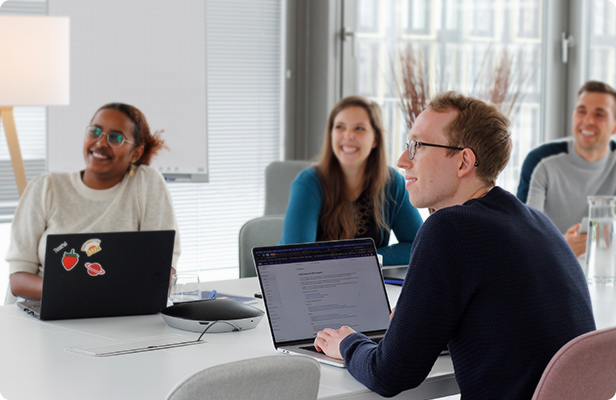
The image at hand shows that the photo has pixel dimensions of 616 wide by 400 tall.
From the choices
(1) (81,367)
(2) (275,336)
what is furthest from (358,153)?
(1) (81,367)

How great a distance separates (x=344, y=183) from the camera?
308 cm

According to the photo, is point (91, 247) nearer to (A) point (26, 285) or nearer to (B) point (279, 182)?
(A) point (26, 285)

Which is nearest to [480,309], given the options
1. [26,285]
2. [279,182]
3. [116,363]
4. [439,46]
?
[116,363]

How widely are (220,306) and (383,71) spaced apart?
3.19m

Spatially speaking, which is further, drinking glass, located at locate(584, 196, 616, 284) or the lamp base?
the lamp base

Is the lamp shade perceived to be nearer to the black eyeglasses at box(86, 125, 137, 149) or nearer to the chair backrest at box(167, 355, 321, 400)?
the black eyeglasses at box(86, 125, 137, 149)

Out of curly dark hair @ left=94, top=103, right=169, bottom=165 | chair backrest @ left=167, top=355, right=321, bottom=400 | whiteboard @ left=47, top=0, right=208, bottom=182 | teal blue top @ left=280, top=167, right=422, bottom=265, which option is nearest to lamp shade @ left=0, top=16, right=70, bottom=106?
curly dark hair @ left=94, top=103, right=169, bottom=165

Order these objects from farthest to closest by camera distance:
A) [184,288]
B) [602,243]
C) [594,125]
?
[594,125] → [602,243] → [184,288]

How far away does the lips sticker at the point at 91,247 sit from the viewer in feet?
5.90

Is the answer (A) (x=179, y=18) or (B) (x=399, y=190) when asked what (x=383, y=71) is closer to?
(A) (x=179, y=18)

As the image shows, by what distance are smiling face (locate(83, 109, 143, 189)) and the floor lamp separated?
1.64ft

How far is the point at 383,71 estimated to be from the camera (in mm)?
4699

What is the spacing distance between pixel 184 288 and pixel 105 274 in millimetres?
267

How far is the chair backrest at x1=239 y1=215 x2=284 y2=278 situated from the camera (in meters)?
2.80
